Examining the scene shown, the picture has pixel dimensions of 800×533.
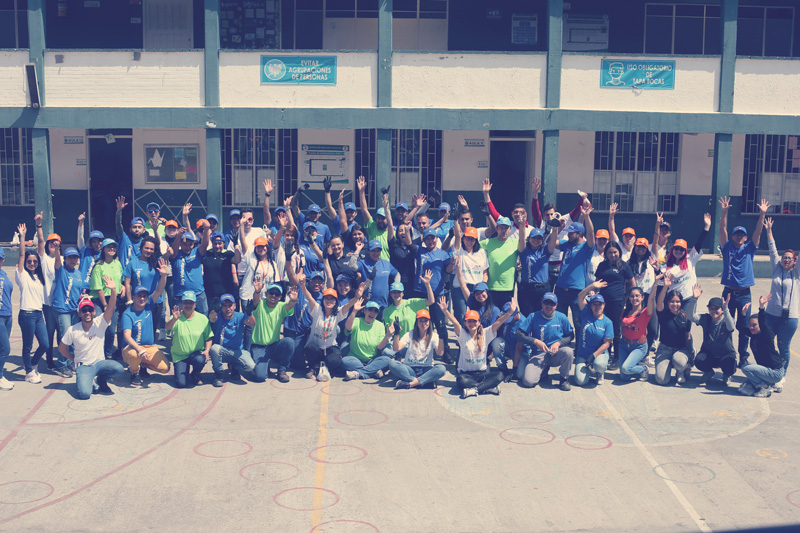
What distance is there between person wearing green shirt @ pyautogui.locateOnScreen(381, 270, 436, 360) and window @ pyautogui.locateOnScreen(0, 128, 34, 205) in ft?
41.1

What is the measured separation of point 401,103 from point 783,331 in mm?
9881

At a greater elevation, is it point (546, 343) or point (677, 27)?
point (677, 27)

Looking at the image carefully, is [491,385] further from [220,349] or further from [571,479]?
[220,349]

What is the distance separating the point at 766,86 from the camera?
19.1 m

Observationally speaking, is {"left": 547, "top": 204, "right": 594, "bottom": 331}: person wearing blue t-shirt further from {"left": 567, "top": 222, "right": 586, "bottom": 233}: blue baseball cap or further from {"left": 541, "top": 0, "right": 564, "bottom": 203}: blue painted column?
{"left": 541, "top": 0, "right": 564, "bottom": 203}: blue painted column

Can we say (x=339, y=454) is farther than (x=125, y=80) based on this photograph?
No

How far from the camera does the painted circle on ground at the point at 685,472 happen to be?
8.57 m

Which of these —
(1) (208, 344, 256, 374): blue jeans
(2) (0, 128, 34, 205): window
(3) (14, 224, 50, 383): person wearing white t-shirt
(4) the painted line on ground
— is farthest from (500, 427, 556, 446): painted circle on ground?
(2) (0, 128, 34, 205): window

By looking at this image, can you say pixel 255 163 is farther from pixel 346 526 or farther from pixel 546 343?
pixel 346 526

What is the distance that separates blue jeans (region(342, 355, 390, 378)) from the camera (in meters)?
11.5

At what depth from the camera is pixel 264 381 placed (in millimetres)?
→ 11523

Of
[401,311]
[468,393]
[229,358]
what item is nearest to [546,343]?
[468,393]

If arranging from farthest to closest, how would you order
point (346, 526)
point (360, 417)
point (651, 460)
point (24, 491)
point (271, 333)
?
point (271, 333)
point (360, 417)
point (651, 460)
point (24, 491)
point (346, 526)

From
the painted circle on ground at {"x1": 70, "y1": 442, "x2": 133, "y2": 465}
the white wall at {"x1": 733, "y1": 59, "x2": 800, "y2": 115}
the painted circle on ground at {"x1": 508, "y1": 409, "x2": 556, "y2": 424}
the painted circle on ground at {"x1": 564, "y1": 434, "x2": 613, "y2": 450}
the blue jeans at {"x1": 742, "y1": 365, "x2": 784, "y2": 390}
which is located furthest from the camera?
the white wall at {"x1": 733, "y1": 59, "x2": 800, "y2": 115}
